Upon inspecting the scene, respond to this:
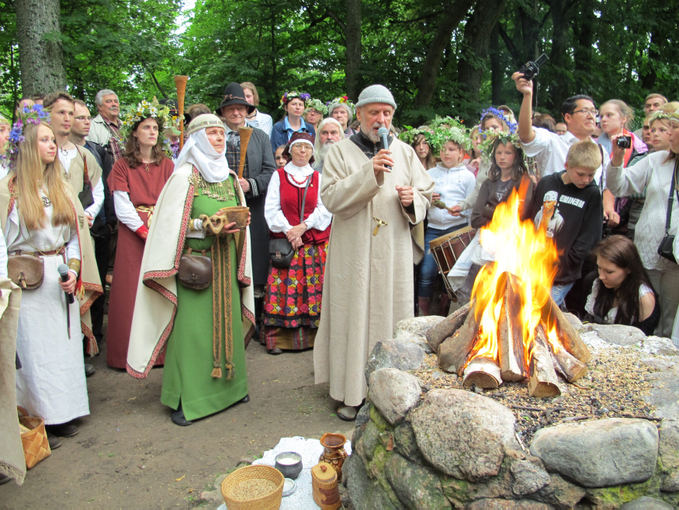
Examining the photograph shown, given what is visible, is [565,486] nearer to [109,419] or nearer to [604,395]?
[604,395]

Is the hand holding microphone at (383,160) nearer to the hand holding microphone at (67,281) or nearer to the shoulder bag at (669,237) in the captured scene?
→ the shoulder bag at (669,237)

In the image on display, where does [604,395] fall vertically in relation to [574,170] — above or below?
below

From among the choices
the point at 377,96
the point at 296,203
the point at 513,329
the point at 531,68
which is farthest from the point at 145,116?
the point at 513,329

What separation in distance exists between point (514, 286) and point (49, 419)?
3.33 meters

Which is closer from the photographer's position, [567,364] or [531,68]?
[567,364]

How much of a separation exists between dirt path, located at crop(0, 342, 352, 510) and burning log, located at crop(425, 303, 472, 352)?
4.84 feet

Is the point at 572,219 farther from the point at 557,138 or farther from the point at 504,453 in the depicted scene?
→ the point at 504,453

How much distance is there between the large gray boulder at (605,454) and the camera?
6.41 ft

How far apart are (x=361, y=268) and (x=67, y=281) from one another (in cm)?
213

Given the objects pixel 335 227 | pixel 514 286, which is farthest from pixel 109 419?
pixel 514 286

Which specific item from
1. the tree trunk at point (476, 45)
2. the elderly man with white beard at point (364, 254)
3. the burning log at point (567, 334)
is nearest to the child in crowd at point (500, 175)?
the elderly man with white beard at point (364, 254)

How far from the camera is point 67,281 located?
3898 millimetres

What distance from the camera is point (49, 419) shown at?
3883mm

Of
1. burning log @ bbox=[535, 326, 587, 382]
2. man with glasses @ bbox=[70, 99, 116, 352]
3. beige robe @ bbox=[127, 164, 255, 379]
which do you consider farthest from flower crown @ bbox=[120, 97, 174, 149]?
burning log @ bbox=[535, 326, 587, 382]
